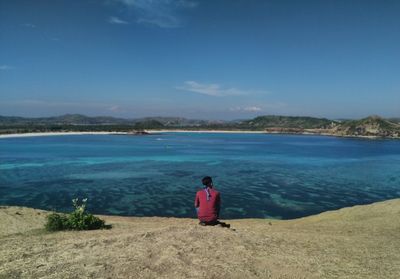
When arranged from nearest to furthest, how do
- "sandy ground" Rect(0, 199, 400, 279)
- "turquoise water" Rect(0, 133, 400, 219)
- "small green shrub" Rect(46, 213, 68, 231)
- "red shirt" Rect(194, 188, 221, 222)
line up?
"sandy ground" Rect(0, 199, 400, 279) → "red shirt" Rect(194, 188, 221, 222) → "small green shrub" Rect(46, 213, 68, 231) → "turquoise water" Rect(0, 133, 400, 219)

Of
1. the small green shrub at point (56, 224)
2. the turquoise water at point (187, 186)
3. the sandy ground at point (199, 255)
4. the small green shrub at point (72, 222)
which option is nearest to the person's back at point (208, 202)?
the sandy ground at point (199, 255)

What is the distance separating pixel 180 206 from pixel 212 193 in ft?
63.1

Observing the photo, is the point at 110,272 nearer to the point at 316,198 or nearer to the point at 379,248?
the point at 379,248

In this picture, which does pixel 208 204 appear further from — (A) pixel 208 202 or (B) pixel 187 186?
(B) pixel 187 186

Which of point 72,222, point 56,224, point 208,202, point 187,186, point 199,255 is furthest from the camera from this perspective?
point 187,186

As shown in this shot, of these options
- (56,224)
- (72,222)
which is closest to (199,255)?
(72,222)

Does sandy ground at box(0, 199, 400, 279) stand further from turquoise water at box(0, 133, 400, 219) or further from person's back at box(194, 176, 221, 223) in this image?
turquoise water at box(0, 133, 400, 219)

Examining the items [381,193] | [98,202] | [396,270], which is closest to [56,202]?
[98,202]

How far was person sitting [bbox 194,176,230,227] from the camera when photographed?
42.8ft

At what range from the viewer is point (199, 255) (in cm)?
1029

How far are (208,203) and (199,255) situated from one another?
297cm

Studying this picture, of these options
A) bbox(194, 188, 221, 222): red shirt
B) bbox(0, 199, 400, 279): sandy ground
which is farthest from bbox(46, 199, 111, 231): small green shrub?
bbox(194, 188, 221, 222): red shirt

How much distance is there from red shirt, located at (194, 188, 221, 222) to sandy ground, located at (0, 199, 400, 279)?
1.88 feet

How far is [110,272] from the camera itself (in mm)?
9102
